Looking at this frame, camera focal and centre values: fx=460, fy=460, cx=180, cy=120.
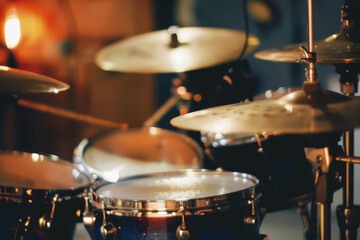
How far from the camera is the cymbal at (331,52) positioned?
111 cm

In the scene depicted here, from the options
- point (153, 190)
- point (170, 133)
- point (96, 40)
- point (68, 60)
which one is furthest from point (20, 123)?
point (153, 190)

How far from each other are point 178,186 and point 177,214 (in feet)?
0.74

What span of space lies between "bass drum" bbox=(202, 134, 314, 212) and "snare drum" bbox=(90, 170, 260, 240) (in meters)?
0.20

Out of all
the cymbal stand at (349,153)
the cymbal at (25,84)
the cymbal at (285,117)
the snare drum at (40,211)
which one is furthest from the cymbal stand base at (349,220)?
the cymbal at (25,84)

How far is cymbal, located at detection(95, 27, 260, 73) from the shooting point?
164 cm

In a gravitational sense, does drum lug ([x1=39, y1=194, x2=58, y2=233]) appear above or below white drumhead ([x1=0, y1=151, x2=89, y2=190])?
below

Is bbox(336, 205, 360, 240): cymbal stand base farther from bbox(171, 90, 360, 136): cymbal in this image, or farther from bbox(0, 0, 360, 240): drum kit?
bbox(171, 90, 360, 136): cymbal

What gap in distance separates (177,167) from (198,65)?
1.23 feet

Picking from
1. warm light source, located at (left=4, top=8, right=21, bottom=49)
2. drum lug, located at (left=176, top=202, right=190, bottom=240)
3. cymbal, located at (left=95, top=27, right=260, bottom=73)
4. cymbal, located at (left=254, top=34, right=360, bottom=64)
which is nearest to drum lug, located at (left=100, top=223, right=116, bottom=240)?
drum lug, located at (left=176, top=202, right=190, bottom=240)

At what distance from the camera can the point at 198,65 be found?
1.63 meters

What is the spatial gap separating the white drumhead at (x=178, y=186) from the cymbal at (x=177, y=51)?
44cm

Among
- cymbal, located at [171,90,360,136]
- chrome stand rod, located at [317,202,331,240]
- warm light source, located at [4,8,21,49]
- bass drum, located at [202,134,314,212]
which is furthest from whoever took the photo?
warm light source, located at [4,8,21,49]

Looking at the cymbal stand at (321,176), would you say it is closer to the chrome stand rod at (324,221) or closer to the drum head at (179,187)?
the chrome stand rod at (324,221)

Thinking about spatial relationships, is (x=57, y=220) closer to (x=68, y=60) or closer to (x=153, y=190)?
(x=153, y=190)
